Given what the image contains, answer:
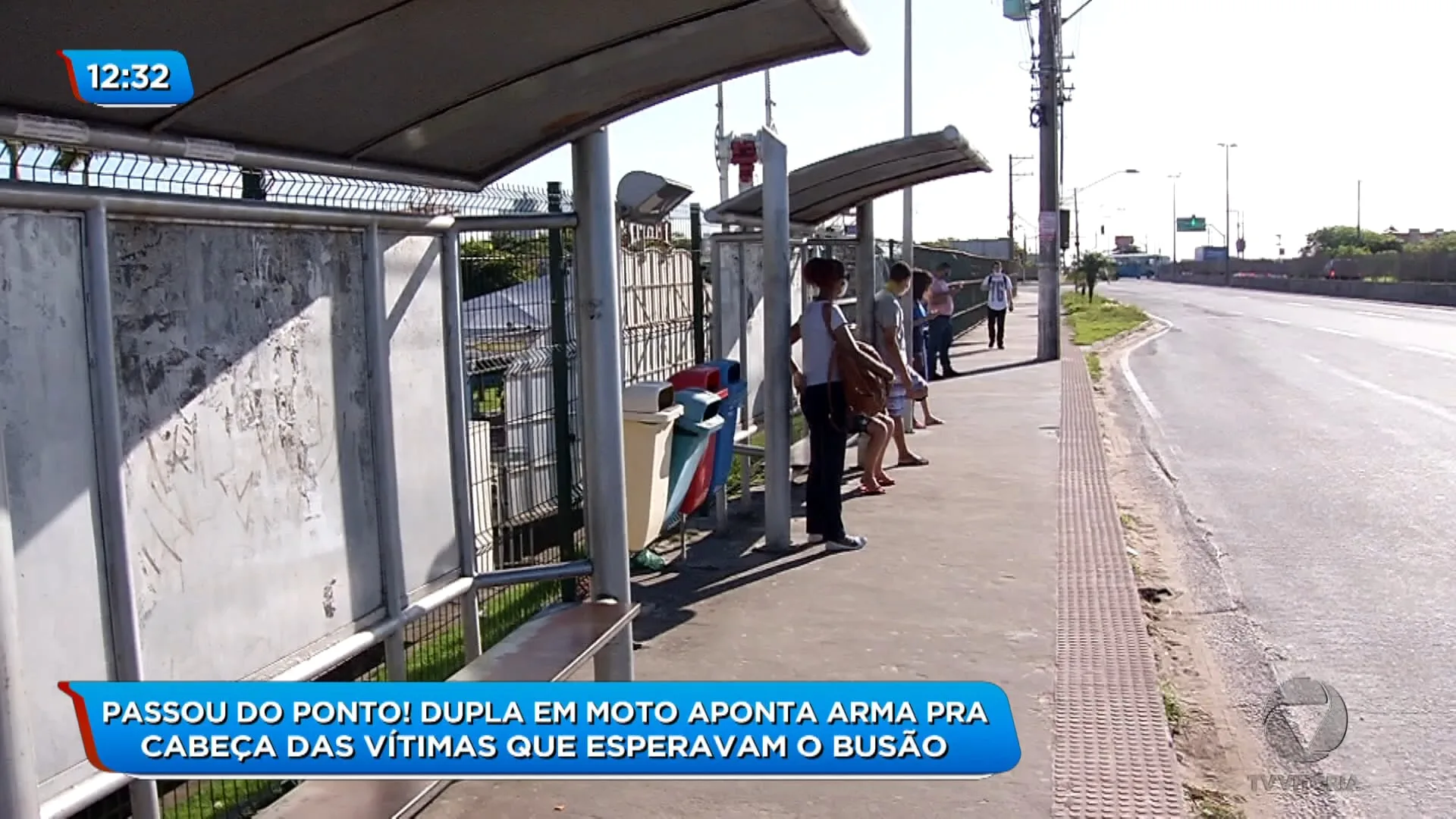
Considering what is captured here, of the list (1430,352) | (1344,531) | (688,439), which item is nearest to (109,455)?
(688,439)

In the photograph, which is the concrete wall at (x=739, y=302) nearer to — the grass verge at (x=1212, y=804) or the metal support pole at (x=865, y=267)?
the metal support pole at (x=865, y=267)

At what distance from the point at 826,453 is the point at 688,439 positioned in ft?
4.19

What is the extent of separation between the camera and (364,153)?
4.26 meters

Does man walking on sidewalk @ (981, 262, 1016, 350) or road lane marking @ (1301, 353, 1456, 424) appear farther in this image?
man walking on sidewalk @ (981, 262, 1016, 350)

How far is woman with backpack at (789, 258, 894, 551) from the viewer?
7781 mm

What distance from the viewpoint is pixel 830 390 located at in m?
7.82

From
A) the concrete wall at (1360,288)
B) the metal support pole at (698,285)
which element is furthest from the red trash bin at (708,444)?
the concrete wall at (1360,288)

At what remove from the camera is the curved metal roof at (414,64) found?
119 inches

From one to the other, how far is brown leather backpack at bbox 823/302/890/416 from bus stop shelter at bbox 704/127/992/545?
27cm

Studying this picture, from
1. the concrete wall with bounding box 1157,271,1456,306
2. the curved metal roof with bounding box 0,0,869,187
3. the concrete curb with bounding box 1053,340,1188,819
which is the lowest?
the concrete curb with bounding box 1053,340,1188,819

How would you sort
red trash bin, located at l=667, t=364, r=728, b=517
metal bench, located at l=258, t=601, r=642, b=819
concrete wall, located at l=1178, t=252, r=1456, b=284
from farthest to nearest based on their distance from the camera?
concrete wall, located at l=1178, t=252, r=1456, b=284 < red trash bin, located at l=667, t=364, r=728, b=517 < metal bench, located at l=258, t=601, r=642, b=819

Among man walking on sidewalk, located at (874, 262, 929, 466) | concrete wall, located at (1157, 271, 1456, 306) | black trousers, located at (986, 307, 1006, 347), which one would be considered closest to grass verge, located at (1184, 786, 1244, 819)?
man walking on sidewalk, located at (874, 262, 929, 466)

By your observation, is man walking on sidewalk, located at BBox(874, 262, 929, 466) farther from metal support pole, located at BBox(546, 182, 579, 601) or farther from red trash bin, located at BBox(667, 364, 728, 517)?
metal support pole, located at BBox(546, 182, 579, 601)
